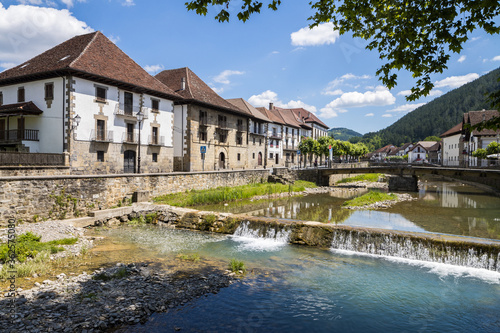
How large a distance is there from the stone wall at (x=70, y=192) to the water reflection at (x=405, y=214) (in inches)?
201

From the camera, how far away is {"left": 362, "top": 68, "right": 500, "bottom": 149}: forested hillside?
13129cm

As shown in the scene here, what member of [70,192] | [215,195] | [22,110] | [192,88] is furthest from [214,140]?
[70,192]

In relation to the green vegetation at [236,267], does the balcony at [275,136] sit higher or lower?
higher

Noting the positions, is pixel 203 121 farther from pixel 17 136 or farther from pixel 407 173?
pixel 407 173

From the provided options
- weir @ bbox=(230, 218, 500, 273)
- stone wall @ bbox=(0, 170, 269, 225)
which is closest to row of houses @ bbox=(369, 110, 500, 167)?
weir @ bbox=(230, 218, 500, 273)

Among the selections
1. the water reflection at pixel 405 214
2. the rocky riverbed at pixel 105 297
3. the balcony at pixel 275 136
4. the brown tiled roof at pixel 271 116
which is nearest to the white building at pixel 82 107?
the water reflection at pixel 405 214

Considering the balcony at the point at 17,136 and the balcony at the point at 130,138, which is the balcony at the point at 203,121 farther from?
the balcony at the point at 17,136

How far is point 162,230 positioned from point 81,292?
8457 mm

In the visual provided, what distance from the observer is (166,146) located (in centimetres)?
3219

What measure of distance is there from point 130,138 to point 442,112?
16321cm

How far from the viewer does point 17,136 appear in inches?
950

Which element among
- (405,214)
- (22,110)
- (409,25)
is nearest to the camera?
(409,25)

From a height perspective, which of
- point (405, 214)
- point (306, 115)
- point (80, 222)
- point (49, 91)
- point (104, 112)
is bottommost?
point (405, 214)

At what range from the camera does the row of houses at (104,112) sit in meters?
23.6
